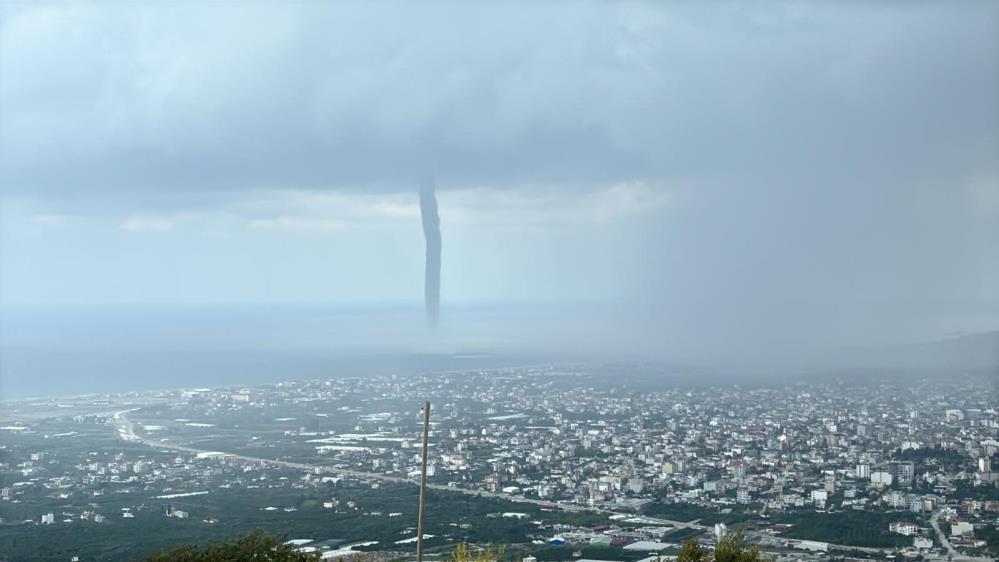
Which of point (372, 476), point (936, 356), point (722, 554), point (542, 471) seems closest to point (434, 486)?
point (372, 476)

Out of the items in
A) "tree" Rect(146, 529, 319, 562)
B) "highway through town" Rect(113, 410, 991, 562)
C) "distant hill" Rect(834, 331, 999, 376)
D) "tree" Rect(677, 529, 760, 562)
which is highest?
"distant hill" Rect(834, 331, 999, 376)

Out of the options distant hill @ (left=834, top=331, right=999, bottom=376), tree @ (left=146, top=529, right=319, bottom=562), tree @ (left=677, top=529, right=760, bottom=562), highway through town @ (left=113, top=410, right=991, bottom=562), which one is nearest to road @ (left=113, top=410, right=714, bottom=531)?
highway through town @ (left=113, top=410, right=991, bottom=562)

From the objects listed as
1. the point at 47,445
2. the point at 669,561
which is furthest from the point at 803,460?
the point at 47,445

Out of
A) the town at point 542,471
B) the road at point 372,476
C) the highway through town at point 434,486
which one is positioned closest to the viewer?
the highway through town at point 434,486

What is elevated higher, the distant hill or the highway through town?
the distant hill

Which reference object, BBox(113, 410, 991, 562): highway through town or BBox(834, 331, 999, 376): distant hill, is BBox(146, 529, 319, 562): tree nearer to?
BBox(113, 410, 991, 562): highway through town

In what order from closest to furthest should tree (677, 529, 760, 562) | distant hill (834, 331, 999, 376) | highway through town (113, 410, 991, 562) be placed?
tree (677, 529, 760, 562), highway through town (113, 410, 991, 562), distant hill (834, 331, 999, 376)

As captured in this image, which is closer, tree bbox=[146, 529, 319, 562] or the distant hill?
tree bbox=[146, 529, 319, 562]

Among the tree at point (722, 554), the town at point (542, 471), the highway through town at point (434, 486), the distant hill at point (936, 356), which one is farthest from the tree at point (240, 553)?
the distant hill at point (936, 356)

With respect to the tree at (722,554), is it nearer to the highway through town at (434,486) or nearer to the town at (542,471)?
the town at (542,471)
